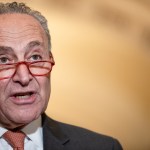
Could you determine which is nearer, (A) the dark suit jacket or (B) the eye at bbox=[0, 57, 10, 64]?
(B) the eye at bbox=[0, 57, 10, 64]

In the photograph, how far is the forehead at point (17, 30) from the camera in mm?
1224

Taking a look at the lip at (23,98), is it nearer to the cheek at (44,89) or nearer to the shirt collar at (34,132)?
the cheek at (44,89)

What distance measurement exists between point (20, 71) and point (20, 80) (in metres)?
0.03

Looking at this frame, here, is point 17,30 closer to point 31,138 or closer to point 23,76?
point 23,76

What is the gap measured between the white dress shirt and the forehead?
33 centimetres

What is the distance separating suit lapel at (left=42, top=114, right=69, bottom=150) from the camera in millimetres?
1364

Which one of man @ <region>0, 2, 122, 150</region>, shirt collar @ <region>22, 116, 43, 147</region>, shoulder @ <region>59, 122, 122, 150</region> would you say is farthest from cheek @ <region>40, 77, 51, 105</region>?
shoulder @ <region>59, 122, 122, 150</region>

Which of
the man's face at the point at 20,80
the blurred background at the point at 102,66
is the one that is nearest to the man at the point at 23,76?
the man's face at the point at 20,80

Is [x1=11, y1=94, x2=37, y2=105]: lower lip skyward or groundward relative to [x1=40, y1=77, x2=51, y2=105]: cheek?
groundward

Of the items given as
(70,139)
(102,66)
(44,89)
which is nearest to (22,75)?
(44,89)

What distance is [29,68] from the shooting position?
123cm

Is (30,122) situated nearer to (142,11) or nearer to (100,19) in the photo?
(100,19)

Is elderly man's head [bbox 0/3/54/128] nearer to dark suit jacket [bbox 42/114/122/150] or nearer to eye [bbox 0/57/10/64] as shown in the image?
A: eye [bbox 0/57/10/64]

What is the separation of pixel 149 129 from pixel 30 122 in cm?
71
